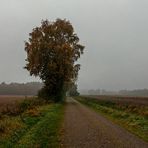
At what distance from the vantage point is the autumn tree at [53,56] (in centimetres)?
6619

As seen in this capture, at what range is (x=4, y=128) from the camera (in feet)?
70.0

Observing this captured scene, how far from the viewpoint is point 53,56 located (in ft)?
221

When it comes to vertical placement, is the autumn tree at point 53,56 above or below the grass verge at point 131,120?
above

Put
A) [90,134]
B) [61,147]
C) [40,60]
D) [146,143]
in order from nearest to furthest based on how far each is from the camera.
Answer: [61,147] → [146,143] → [90,134] → [40,60]

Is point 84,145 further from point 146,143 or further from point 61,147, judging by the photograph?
point 146,143

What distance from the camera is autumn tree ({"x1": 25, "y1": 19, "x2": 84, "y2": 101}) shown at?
66.2m

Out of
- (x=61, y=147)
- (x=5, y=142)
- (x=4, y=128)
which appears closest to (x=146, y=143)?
(x=61, y=147)

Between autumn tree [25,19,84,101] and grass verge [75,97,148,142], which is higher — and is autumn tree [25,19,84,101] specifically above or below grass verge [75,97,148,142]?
above

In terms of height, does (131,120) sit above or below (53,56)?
below

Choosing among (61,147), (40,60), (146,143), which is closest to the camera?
(61,147)

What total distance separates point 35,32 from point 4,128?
160 ft

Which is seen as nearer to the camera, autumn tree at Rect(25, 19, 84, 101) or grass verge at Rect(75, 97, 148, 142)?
grass verge at Rect(75, 97, 148, 142)

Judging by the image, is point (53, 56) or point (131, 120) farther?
point (53, 56)

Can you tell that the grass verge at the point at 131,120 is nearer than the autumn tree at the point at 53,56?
Yes
